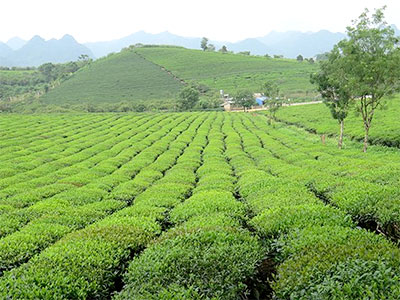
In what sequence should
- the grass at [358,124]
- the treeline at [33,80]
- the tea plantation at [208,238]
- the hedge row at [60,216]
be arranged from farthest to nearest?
the treeline at [33,80]
the grass at [358,124]
the hedge row at [60,216]
the tea plantation at [208,238]

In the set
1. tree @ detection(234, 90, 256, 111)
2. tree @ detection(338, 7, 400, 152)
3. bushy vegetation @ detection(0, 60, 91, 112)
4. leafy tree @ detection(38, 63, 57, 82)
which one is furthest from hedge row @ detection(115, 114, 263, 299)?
leafy tree @ detection(38, 63, 57, 82)

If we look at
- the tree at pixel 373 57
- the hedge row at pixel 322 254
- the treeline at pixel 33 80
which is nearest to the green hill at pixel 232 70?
the treeline at pixel 33 80

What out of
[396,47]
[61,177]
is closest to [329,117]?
[396,47]

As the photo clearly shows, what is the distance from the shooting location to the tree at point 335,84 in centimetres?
2961

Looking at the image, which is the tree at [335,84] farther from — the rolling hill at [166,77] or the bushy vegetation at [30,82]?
the bushy vegetation at [30,82]

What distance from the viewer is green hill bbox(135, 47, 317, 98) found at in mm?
121006

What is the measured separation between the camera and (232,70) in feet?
485

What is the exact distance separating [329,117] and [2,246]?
56.6 metres

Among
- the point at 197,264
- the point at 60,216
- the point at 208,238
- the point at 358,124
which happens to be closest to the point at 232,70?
the point at 358,124

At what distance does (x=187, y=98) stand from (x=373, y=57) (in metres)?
72.5

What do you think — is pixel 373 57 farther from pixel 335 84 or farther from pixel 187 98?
pixel 187 98

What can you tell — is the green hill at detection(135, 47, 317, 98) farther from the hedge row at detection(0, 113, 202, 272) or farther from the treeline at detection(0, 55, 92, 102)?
the hedge row at detection(0, 113, 202, 272)

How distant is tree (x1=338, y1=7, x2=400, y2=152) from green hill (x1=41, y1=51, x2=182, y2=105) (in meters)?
92.9

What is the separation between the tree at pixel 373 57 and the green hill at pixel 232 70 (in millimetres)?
79472
